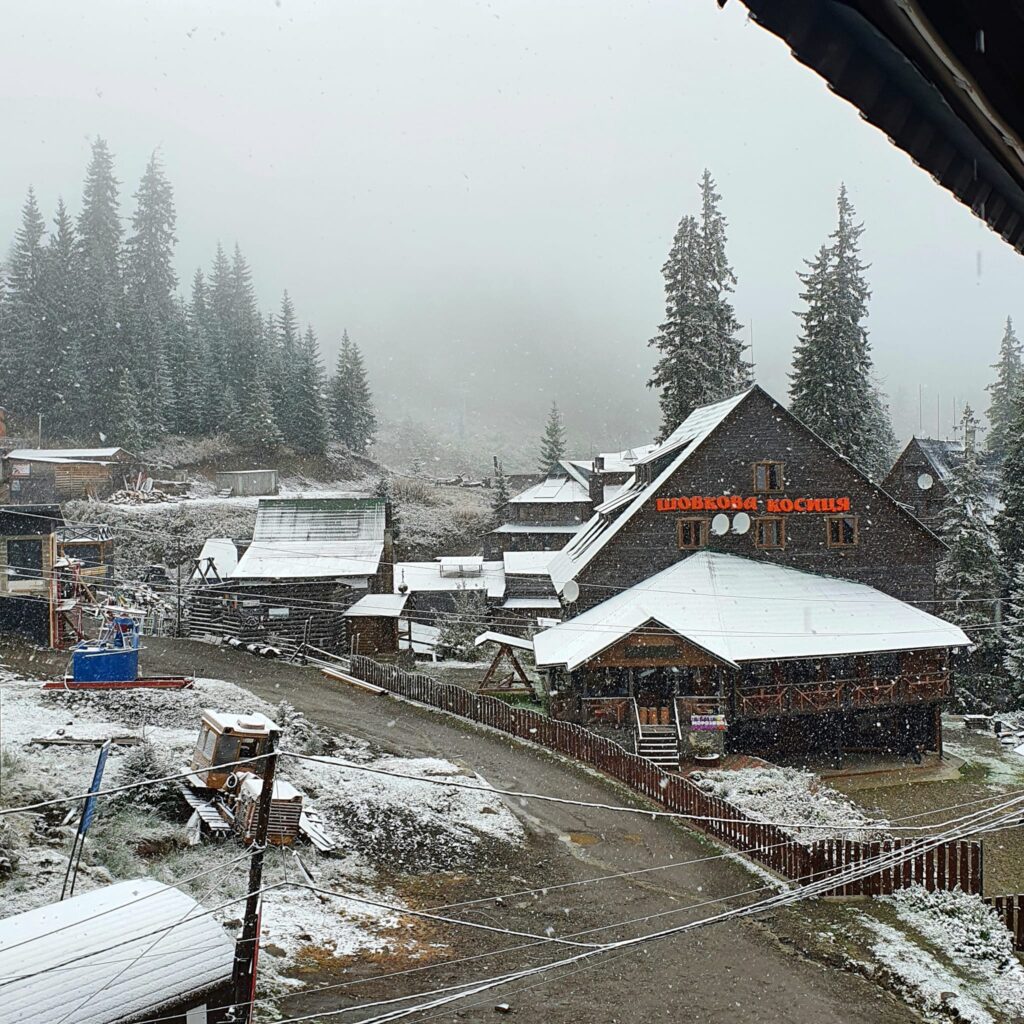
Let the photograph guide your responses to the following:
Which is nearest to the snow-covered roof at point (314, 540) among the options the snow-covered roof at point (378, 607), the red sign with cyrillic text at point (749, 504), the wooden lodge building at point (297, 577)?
the wooden lodge building at point (297, 577)

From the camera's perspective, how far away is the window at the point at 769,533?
3397 centimetres

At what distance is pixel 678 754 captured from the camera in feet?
90.2

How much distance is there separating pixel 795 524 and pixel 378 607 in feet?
64.1

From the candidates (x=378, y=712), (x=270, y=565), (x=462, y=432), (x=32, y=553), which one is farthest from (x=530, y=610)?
(x=462, y=432)

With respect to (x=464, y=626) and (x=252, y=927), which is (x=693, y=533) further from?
(x=252, y=927)

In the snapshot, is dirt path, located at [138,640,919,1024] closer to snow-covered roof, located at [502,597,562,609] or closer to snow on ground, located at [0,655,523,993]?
snow on ground, located at [0,655,523,993]

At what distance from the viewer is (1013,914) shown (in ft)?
55.2

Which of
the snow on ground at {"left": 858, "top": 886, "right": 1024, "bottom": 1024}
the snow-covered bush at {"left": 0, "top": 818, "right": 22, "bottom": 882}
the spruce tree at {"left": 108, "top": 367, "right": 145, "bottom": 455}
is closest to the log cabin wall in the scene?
the snow on ground at {"left": 858, "top": 886, "right": 1024, "bottom": 1024}

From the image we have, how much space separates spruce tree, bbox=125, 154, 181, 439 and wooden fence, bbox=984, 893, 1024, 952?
69.0m

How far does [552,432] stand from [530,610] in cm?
3255

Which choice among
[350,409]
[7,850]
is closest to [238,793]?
[7,850]

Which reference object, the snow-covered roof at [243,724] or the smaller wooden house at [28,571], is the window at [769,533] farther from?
the smaller wooden house at [28,571]

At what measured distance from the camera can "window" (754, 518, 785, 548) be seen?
111 ft

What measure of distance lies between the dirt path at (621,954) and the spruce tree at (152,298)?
5677 centimetres
